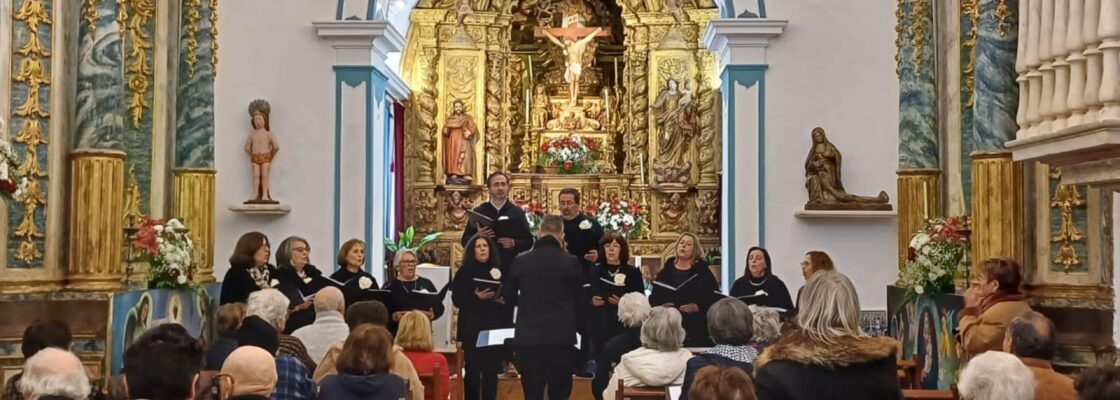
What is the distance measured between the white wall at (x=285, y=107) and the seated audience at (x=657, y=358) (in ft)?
24.3

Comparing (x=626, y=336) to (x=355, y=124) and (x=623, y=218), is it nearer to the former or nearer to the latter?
(x=355, y=124)

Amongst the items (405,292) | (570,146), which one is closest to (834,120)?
(405,292)

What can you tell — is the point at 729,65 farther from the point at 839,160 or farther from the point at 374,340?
the point at 374,340

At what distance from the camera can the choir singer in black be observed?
1054 centimetres

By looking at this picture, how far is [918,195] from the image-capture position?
37.4 feet

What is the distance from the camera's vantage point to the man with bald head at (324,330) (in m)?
7.91

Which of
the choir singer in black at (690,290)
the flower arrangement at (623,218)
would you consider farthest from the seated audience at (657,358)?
the flower arrangement at (623,218)

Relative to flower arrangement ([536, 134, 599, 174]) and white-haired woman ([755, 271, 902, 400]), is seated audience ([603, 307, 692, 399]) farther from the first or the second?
flower arrangement ([536, 134, 599, 174])

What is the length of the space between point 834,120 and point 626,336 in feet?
16.0

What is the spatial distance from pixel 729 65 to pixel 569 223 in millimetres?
3246

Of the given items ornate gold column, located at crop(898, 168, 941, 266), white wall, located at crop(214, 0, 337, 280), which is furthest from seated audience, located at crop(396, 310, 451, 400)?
white wall, located at crop(214, 0, 337, 280)

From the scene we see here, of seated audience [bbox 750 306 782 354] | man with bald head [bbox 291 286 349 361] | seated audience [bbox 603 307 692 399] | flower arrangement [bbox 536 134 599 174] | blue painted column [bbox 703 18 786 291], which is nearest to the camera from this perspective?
seated audience [bbox 750 306 782 354]

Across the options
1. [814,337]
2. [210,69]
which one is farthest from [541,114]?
[814,337]

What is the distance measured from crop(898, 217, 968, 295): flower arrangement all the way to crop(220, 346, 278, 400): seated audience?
6160mm
